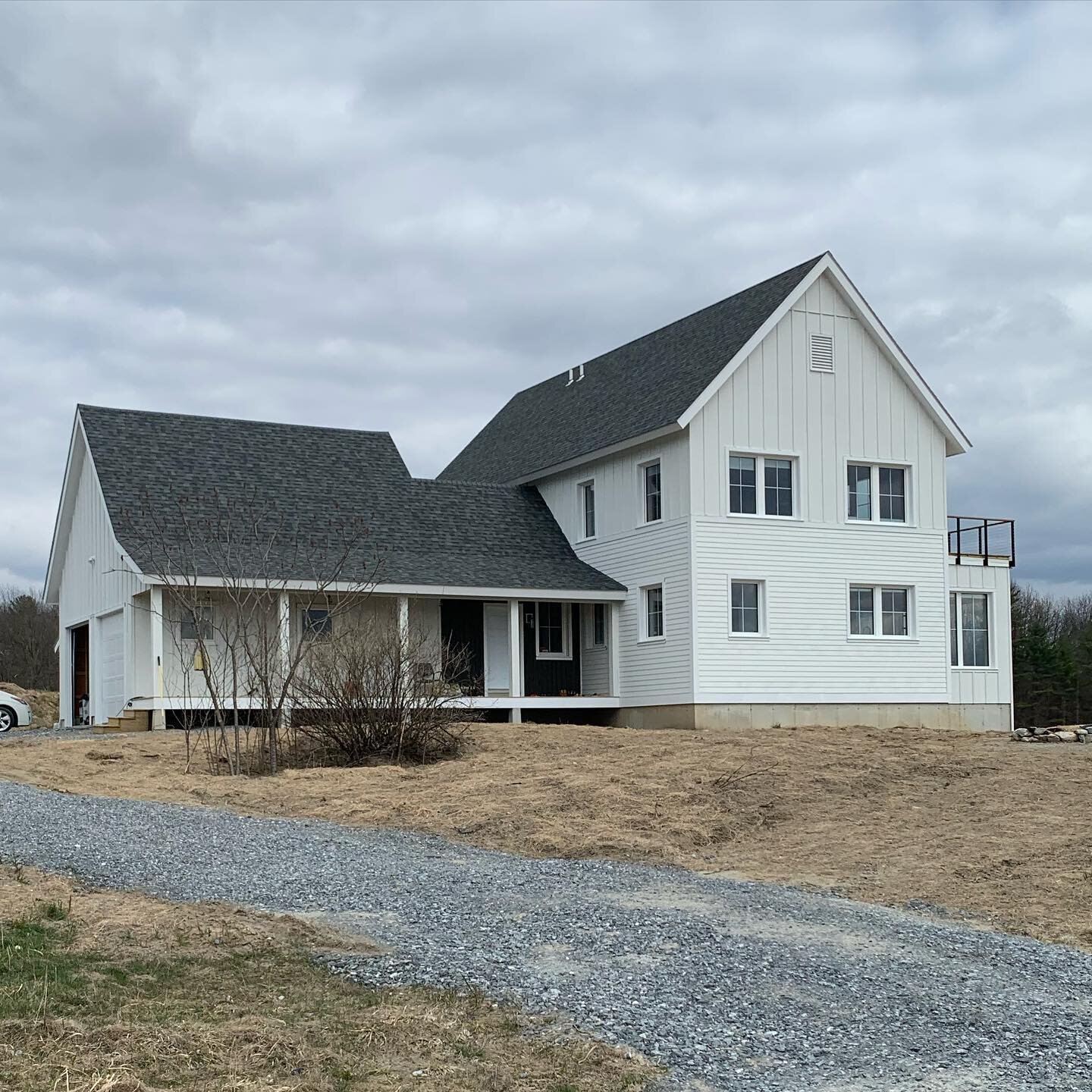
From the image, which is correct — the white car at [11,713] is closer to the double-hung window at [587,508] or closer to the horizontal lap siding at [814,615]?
the double-hung window at [587,508]

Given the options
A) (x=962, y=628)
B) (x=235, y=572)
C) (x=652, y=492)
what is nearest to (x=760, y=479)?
(x=652, y=492)

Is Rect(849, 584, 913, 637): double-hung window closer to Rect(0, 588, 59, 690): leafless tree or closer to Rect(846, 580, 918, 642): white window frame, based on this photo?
Rect(846, 580, 918, 642): white window frame

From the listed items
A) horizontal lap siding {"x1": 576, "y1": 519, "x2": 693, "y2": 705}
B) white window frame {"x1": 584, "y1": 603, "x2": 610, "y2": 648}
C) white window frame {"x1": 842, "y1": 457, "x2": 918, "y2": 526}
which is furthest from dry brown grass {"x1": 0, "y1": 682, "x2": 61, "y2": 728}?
white window frame {"x1": 842, "y1": 457, "x2": 918, "y2": 526}

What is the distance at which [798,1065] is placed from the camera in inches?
248

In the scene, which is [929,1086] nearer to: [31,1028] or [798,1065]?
[798,1065]

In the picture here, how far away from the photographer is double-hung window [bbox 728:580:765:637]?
2591 centimetres

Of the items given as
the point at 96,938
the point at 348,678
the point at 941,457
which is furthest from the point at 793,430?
the point at 96,938

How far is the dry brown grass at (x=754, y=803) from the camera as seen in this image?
444 inches

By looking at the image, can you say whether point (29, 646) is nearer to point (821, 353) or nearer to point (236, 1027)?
point (821, 353)

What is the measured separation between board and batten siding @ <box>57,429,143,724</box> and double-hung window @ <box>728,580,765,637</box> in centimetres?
1070

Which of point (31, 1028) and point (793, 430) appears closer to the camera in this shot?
point (31, 1028)

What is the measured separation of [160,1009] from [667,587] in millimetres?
20014

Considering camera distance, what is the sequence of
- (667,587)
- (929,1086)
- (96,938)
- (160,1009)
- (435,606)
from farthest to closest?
1. (435,606)
2. (667,587)
3. (96,938)
4. (160,1009)
5. (929,1086)

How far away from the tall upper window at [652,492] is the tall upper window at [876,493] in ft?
12.1
